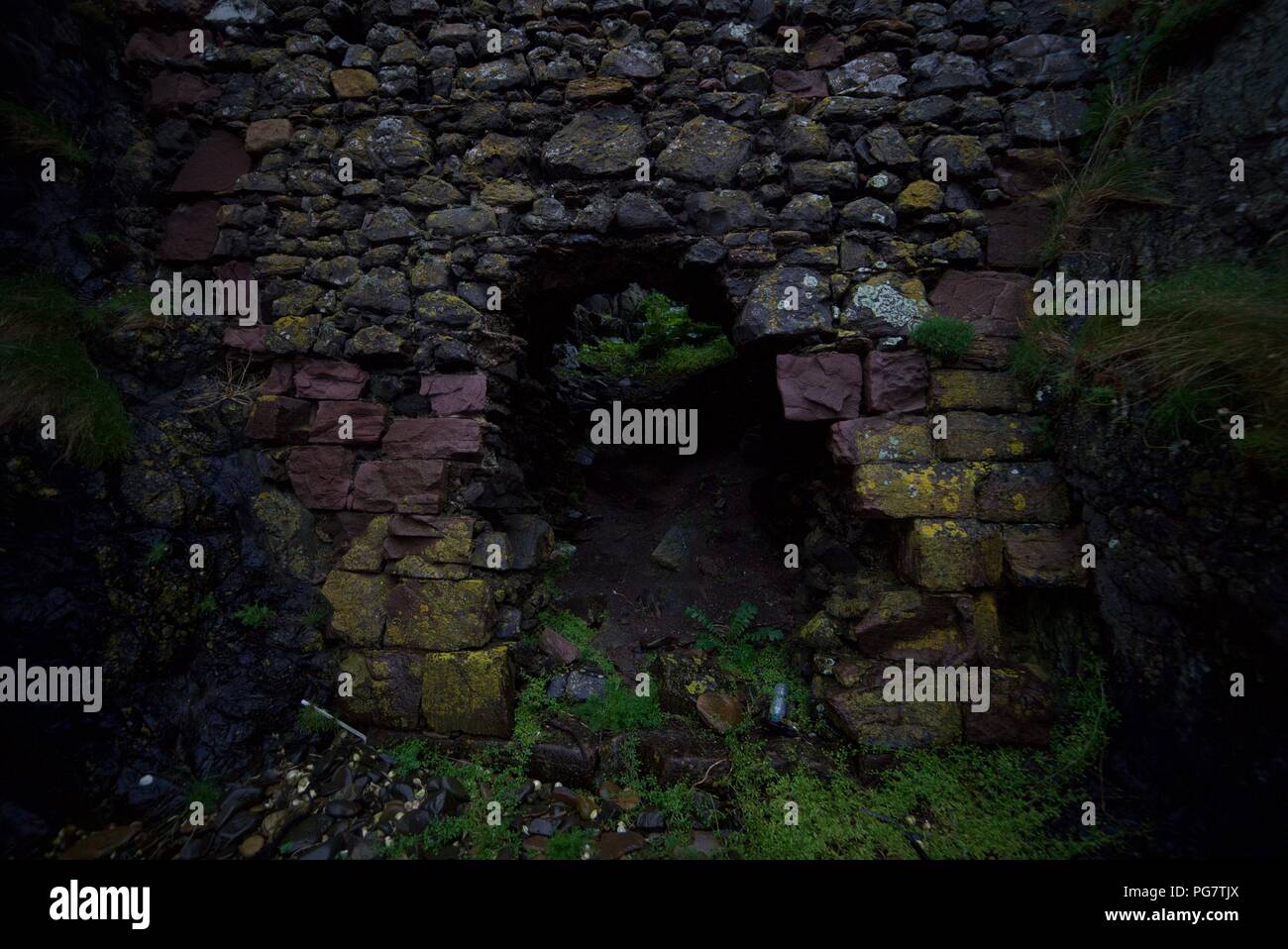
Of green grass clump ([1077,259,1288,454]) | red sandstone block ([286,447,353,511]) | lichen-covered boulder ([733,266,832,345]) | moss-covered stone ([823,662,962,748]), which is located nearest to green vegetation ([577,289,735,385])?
lichen-covered boulder ([733,266,832,345])

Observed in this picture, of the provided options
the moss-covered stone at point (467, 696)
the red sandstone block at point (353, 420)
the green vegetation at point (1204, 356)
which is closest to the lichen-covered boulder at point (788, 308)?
the green vegetation at point (1204, 356)

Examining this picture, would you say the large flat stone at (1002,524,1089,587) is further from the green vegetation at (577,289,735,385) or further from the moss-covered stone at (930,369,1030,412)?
the green vegetation at (577,289,735,385)

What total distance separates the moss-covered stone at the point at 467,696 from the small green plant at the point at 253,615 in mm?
1179

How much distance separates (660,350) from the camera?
748 cm

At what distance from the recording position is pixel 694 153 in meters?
3.60

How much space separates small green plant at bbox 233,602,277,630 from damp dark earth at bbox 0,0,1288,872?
0.12 ft

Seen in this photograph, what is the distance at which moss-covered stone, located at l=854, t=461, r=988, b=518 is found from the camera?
314cm

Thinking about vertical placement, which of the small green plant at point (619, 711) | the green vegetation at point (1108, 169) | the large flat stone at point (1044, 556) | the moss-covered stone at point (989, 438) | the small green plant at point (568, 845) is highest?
the green vegetation at point (1108, 169)

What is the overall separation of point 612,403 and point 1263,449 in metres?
5.86

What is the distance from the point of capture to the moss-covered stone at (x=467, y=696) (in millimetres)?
3174

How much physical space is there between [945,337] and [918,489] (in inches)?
42.6

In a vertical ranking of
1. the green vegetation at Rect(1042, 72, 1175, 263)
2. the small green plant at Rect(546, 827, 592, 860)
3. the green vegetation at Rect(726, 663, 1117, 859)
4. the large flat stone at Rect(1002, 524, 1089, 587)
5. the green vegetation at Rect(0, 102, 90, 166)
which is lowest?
the small green plant at Rect(546, 827, 592, 860)

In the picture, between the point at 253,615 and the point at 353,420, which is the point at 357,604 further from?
the point at 353,420

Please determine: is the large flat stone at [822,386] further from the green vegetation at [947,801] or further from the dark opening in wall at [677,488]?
the green vegetation at [947,801]
